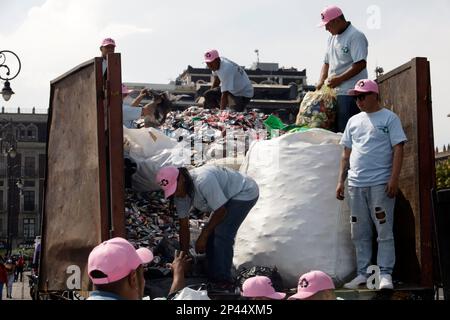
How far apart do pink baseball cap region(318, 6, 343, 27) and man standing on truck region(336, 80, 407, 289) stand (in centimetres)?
103

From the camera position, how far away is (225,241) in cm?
574

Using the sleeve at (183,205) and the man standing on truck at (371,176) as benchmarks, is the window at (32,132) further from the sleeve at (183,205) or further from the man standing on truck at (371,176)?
the man standing on truck at (371,176)

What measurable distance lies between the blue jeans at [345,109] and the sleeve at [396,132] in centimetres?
100

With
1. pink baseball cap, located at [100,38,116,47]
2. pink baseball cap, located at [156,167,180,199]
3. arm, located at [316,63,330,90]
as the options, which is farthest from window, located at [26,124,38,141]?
pink baseball cap, located at [156,167,180,199]

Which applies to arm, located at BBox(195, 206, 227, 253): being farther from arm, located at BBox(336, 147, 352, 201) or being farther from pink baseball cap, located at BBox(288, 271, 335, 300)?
pink baseball cap, located at BBox(288, 271, 335, 300)

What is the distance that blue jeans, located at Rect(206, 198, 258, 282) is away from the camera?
5590 mm

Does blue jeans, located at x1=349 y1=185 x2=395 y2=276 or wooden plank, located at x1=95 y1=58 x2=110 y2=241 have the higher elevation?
wooden plank, located at x1=95 y1=58 x2=110 y2=241

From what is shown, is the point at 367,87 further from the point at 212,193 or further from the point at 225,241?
the point at 225,241

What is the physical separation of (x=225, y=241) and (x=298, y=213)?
50 centimetres

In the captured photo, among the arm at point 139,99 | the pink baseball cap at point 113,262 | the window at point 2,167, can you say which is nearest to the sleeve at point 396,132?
the pink baseball cap at point 113,262

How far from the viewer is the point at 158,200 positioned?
6.46m

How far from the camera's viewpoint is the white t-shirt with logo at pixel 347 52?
6.46 meters

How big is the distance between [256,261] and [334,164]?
0.81 meters
